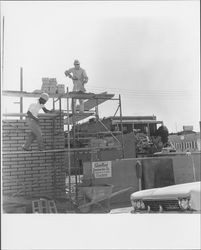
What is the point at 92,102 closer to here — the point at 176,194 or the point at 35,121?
the point at 35,121

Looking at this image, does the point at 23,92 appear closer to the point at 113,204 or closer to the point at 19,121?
the point at 19,121

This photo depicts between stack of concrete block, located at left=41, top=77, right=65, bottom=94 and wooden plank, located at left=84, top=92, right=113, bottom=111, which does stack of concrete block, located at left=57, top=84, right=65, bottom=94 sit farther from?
wooden plank, located at left=84, top=92, right=113, bottom=111

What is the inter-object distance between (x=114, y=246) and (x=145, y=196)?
1.05m

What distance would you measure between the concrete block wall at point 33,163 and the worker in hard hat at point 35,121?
48cm

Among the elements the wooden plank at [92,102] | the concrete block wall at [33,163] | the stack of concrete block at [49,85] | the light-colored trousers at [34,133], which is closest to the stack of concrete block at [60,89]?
the stack of concrete block at [49,85]

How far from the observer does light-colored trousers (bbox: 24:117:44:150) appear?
8.00 meters

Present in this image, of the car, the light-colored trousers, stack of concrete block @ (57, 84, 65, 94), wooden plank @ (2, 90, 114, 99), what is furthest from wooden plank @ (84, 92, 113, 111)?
the car

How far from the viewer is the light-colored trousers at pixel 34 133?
7996mm

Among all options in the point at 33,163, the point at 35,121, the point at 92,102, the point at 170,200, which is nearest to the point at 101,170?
the point at 33,163

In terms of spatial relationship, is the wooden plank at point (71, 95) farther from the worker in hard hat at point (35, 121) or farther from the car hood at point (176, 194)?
the car hood at point (176, 194)

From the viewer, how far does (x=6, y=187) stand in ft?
27.0

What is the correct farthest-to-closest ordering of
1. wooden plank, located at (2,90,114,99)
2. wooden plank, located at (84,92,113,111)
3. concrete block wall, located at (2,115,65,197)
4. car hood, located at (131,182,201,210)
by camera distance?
1. wooden plank, located at (84,92,113,111)
2. concrete block wall, located at (2,115,65,197)
3. wooden plank, located at (2,90,114,99)
4. car hood, located at (131,182,201,210)

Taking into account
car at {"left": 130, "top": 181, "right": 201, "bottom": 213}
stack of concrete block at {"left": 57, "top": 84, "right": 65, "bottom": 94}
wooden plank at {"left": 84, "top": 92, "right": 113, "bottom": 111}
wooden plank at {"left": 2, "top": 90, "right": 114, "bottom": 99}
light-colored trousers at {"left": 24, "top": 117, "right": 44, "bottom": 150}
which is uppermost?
stack of concrete block at {"left": 57, "top": 84, "right": 65, "bottom": 94}

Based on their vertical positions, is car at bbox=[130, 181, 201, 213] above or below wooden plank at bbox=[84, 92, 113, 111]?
below
